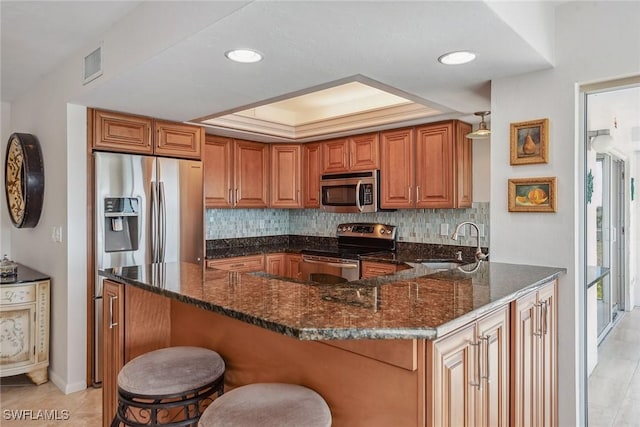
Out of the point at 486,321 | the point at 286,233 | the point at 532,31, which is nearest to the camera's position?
the point at 486,321

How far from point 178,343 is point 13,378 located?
7.37 ft

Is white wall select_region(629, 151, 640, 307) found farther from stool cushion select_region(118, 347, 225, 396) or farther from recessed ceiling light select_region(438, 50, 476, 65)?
stool cushion select_region(118, 347, 225, 396)

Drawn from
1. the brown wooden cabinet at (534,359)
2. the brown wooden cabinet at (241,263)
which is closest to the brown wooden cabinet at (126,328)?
the brown wooden cabinet at (534,359)

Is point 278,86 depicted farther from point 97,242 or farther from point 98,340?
point 98,340

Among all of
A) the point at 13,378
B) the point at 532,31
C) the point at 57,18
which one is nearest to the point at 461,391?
the point at 532,31

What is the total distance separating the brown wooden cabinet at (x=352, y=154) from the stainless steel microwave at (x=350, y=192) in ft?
0.25

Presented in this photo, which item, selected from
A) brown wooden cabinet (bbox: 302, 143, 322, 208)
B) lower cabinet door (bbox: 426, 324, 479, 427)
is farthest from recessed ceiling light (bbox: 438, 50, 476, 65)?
brown wooden cabinet (bbox: 302, 143, 322, 208)

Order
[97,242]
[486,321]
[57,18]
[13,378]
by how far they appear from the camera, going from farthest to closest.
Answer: [13,378] < [97,242] < [57,18] < [486,321]

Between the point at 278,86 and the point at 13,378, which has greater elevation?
the point at 278,86

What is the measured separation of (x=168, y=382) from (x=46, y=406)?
1998mm

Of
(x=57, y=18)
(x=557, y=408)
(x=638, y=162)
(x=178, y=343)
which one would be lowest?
(x=557, y=408)

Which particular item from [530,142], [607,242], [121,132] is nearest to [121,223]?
[121,132]

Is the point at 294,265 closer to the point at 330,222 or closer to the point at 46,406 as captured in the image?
the point at 330,222

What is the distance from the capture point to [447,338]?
1209 millimetres
